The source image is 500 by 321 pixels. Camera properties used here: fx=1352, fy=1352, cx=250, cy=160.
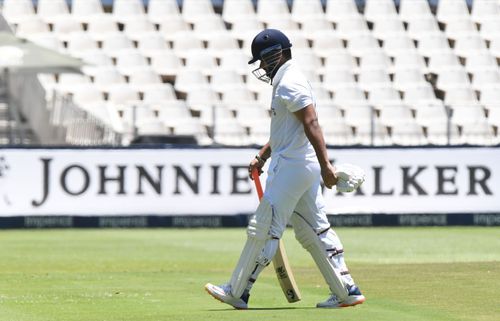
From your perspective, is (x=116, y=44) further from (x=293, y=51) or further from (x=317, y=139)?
(x=317, y=139)

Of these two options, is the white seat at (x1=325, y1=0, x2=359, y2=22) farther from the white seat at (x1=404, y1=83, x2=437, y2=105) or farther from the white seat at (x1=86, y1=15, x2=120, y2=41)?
the white seat at (x1=86, y1=15, x2=120, y2=41)

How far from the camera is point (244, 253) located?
9.32 m

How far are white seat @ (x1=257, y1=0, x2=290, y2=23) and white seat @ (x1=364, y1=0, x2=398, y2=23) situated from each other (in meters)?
2.31

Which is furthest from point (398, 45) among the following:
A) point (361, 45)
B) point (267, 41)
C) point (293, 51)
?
point (267, 41)

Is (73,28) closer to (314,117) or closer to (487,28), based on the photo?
(487,28)

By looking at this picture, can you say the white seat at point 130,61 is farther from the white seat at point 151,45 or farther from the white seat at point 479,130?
the white seat at point 479,130

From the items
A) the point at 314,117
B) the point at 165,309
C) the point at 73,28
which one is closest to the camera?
the point at 314,117

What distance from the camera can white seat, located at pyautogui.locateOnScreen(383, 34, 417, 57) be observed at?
37438 millimetres

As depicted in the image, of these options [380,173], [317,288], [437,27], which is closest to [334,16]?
[437,27]

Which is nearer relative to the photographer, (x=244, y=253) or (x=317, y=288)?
(x=244, y=253)

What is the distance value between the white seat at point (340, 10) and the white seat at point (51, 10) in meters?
7.34

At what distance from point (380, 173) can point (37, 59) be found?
24.3 ft

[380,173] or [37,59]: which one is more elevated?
[37,59]

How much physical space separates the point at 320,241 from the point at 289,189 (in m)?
0.44
